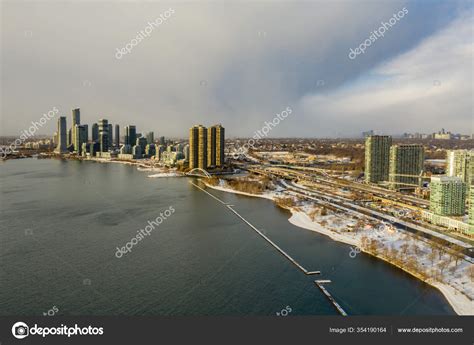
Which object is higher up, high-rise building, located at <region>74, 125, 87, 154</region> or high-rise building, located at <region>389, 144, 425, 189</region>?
high-rise building, located at <region>74, 125, 87, 154</region>

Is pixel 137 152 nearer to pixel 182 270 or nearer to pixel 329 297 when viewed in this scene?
pixel 182 270

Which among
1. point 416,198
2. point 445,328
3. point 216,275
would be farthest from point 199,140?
point 445,328

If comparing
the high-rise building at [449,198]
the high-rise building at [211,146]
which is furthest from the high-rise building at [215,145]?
the high-rise building at [449,198]

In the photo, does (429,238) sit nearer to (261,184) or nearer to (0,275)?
(0,275)


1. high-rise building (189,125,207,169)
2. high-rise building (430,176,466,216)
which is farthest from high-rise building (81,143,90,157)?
high-rise building (430,176,466,216)

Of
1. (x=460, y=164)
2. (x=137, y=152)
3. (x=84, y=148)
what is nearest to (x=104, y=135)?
(x=84, y=148)

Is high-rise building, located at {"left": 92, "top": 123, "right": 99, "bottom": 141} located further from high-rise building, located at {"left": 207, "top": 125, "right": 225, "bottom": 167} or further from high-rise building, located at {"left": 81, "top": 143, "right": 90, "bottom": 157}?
high-rise building, located at {"left": 207, "top": 125, "right": 225, "bottom": 167}
